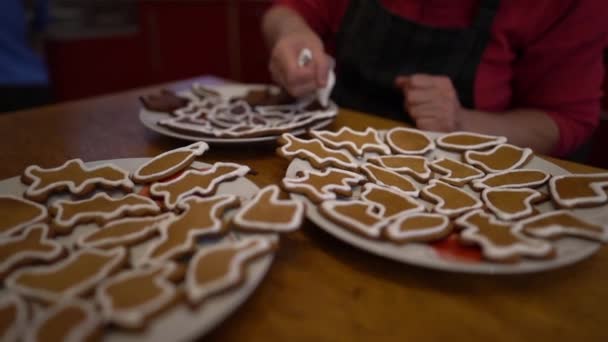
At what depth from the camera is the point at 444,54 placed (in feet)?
4.01

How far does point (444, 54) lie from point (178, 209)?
2.98ft

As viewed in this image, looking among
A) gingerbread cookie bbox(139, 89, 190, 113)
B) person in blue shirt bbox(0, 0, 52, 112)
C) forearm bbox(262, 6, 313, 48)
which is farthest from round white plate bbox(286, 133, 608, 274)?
person in blue shirt bbox(0, 0, 52, 112)

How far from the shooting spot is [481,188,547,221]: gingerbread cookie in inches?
25.4

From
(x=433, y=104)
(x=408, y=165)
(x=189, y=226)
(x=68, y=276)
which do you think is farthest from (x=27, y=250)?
(x=433, y=104)

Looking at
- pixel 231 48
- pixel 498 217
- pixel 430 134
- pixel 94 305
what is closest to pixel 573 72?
pixel 430 134

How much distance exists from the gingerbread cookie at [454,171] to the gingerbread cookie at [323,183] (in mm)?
159

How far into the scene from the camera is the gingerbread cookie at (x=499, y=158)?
830 mm

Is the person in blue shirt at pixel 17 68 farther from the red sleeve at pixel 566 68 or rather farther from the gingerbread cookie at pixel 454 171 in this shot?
the red sleeve at pixel 566 68

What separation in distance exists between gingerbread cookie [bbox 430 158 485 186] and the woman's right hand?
43 cm

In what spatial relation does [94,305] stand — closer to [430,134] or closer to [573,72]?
[430,134]

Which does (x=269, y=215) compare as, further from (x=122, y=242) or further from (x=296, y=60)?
(x=296, y=60)

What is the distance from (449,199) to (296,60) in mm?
654

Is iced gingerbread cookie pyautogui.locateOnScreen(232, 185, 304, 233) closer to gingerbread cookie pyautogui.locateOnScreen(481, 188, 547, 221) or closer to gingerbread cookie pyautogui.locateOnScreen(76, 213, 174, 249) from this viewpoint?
gingerbread cookie pyautogui.locateOnScreen(76, 213, 174, 249)

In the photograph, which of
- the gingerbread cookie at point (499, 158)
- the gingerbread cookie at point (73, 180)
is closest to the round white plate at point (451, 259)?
the gingerbread cookie at point (499, 158)
